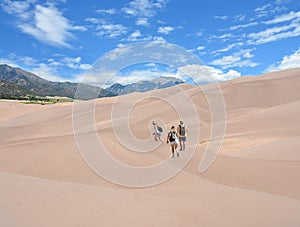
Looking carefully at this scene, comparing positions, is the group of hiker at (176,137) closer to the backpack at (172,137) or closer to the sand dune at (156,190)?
the backpack at (172,137)

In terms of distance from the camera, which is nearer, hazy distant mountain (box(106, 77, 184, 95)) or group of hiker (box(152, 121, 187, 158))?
hazy distant mountain (box(106, 77, 184, 95))

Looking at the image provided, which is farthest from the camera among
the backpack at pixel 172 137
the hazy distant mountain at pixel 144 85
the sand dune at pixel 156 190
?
the backpack at pixel 172 137

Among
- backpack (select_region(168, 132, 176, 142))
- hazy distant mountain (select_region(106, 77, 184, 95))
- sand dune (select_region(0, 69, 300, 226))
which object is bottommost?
sand dune (select_region(0, 69, 300, 226))

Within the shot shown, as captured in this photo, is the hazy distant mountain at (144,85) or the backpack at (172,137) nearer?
the hazy distant mountain at (144,85)

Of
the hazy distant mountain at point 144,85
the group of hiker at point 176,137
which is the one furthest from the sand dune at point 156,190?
the hazy distant mountain at point 144,85

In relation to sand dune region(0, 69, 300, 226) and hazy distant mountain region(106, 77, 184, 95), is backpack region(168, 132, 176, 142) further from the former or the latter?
hazy distant mountain region(106, 77, 184, 95)

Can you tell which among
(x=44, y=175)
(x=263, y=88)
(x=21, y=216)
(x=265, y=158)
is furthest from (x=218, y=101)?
(x=21, y=216)

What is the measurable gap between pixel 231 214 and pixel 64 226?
2.85m

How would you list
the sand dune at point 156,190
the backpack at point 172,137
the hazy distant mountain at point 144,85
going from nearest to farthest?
the sand dune at point 156,190 → the hazy distant mountain at point 144,85 → the backpack at point 172,137

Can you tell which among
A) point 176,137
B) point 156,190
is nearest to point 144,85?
point 176,137

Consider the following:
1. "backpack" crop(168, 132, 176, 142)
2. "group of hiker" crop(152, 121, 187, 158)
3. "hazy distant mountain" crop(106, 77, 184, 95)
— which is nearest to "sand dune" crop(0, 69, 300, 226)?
"group of hiker" crop(152, 121, 187, 158)

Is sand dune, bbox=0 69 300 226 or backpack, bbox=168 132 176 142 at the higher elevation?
backpack, bbox=168 132 176 142

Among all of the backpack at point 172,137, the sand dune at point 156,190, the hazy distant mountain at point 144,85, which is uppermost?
the hazy distant mountain at point 144,85

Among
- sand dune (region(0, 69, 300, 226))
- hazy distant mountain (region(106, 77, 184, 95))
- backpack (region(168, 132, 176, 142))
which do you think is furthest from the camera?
backpack (region(168, 132, 176, 142))
